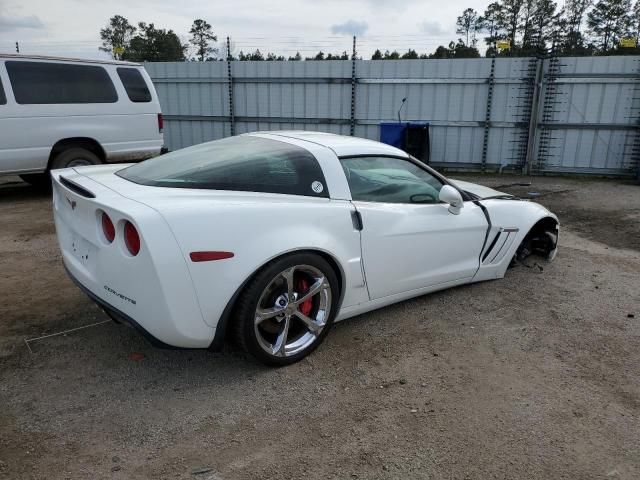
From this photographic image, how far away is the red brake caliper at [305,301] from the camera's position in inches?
123

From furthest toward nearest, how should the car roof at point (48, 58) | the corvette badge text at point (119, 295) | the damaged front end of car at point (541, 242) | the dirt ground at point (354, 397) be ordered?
the car roof at point (48, 58) < the damaged front end of car at point (541, 242) < the corvette badge text at point (119, 295) < the dirt ground at point (354, 397)

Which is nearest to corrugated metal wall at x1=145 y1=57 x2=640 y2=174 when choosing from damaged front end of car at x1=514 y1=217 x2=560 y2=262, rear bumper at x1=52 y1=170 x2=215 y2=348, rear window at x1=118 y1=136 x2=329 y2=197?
damaged front end of car at x1=514 y1=217 x2=560 y2=262

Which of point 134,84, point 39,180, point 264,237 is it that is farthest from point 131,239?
point 39,180

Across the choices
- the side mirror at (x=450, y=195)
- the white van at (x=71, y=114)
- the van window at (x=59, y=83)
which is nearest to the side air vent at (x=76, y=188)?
the side mirror at (x=450, y=195)

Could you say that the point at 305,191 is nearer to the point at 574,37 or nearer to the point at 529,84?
the point at 529,84

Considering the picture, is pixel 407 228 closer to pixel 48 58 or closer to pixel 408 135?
pixel 48 58

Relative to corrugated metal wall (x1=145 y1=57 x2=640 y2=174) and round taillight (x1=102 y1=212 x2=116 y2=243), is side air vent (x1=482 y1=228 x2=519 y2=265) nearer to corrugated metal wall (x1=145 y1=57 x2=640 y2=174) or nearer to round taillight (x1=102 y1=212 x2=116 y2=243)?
round taillight (x1=102 y1=212 x2=116 y2=243)

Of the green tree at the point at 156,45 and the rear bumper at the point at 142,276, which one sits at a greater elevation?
the green tree at the point at 156,45

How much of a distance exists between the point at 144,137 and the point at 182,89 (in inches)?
196

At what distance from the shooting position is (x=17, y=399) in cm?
274

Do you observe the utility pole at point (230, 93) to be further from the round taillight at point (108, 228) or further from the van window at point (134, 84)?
the round taillight at point (108, 228)

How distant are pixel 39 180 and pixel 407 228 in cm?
730

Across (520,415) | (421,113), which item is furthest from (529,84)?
(520,415)

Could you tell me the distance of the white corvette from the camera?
259 cm
